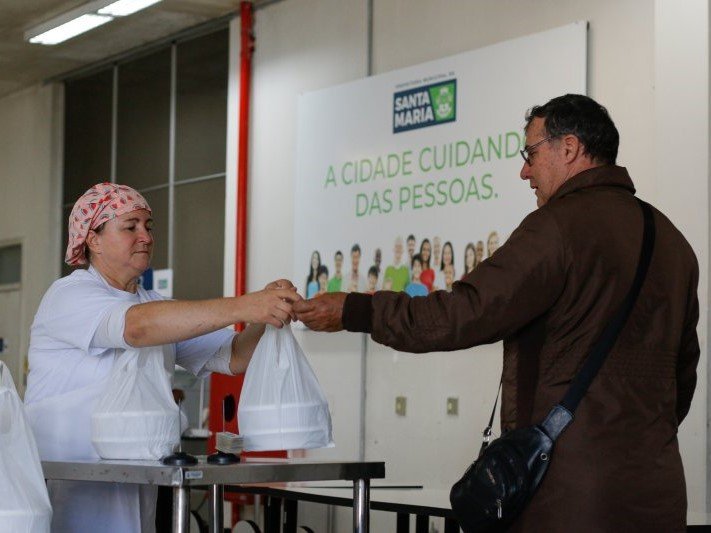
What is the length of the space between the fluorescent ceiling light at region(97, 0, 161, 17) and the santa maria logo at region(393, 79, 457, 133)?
187 cm

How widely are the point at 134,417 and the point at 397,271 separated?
391 centimetres

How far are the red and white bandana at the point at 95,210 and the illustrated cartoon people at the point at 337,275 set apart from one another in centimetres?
382

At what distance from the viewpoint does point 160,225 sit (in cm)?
888

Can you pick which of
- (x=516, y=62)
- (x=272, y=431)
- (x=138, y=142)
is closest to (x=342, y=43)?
(x=516, y=62)

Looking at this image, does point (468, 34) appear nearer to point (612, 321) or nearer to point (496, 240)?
point (496, 240)

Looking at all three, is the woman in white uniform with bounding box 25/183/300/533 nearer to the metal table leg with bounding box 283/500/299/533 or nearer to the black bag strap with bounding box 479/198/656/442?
the black bag strap with bounding box 479/198/656/442

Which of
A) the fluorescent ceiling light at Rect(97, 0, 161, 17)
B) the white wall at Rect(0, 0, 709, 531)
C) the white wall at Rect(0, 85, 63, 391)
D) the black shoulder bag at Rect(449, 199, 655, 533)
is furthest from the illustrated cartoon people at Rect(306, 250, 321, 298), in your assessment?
the black shoulder bag at Rect(449, 199, 655, 533)

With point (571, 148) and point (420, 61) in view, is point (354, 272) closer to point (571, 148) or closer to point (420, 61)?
point (420, 61)

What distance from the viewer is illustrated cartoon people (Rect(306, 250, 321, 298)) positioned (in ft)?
23.1

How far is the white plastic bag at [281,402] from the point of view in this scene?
278 centimetres

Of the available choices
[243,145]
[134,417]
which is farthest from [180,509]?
[243,145]

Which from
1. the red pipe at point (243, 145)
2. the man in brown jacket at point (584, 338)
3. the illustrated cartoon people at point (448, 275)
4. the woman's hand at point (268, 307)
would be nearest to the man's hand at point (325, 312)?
the woman's hand at point (268, 307)

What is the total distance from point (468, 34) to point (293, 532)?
2721 millimetres

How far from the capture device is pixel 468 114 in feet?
20.2
